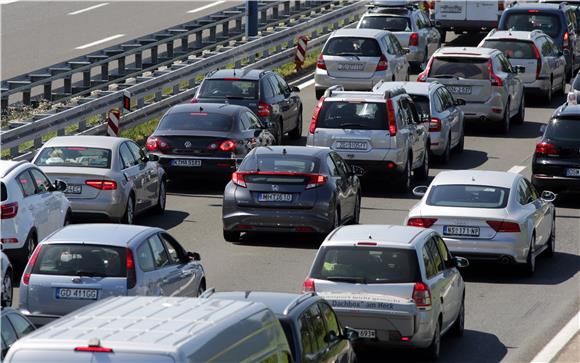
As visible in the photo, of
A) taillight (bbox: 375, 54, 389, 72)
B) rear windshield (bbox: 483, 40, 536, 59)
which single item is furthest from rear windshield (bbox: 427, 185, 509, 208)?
rear windshield (bbox: 483, 40, 536, 59)

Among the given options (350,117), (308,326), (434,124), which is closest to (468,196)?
(350,117)

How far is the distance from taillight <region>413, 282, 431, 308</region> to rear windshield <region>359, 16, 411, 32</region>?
91.4 feet

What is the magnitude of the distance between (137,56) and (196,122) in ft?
32.8

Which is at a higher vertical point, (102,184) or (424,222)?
(424,222)

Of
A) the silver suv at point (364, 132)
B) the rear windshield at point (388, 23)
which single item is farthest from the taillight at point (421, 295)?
the rear windshield at point (388, 23)


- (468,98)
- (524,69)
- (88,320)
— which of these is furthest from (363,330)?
(524,69)

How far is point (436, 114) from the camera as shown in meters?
31.6

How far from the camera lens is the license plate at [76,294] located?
16766 mm

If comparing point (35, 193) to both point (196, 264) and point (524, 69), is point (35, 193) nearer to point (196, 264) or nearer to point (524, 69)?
point (196, 264)

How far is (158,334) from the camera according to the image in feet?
33.0

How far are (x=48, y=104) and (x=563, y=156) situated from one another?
10.1 metres

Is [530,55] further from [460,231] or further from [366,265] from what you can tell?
[366,265]

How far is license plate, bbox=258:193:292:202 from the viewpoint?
77.2 ft

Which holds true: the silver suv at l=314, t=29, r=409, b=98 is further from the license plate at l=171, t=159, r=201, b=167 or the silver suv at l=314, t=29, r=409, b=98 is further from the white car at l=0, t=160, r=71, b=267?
the white car at l=0, t=160, r=71, b=267
